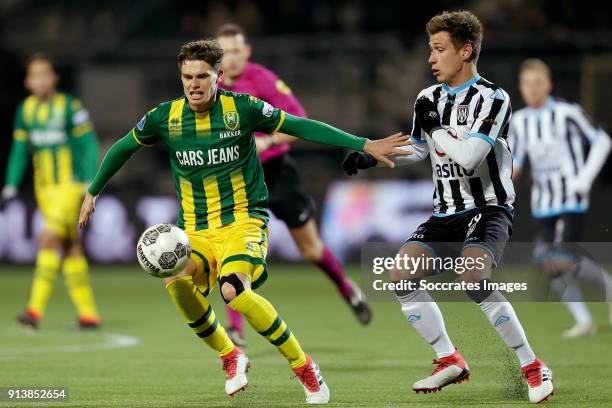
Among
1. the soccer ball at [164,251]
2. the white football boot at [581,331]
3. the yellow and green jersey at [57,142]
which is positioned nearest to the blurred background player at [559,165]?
the white football boot at [581,331]

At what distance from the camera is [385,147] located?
19.1ft

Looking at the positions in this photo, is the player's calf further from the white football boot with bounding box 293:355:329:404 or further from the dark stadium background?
the dark stadium background

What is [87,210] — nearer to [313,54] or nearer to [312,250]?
[312,250]

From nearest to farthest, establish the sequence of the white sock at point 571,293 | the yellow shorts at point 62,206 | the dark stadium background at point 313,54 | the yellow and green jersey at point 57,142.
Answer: the white sock at point 571,293 < the yellow shorts at point 62,206 < the yellow and green jersey at point 57,142 < the dark stadium background at point 313,54

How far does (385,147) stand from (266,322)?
108 centimetres

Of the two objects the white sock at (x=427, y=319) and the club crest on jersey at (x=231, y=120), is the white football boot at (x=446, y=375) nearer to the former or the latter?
the white sock at (x=427, y=319)

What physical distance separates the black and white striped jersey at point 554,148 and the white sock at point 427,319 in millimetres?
3692

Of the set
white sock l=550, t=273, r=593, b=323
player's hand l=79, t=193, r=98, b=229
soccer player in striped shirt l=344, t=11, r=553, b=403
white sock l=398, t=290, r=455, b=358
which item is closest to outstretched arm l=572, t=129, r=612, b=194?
white sock l=550, t=273, r=593, b=323

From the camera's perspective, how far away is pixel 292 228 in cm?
923

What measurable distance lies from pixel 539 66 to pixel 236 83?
267cm

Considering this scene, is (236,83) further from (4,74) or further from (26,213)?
(4,74)

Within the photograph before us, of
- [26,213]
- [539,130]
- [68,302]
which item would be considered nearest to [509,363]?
[539,130]

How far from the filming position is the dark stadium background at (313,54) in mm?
16359

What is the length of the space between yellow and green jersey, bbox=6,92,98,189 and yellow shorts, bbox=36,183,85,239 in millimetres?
57
